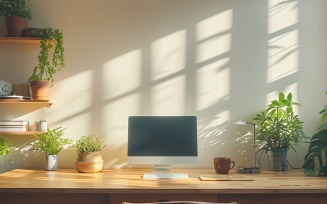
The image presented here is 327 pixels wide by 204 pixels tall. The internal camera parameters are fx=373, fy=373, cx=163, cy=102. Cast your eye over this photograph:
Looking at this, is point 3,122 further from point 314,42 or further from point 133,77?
point 314,42

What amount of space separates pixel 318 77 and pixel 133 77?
5.42 feet

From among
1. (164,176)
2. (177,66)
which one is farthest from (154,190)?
(177,66)

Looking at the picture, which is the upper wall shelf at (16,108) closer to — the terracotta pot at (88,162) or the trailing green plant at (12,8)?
the terracotta pot at (88,162)

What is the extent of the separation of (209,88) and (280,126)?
682 millimetres

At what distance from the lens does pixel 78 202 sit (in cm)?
245

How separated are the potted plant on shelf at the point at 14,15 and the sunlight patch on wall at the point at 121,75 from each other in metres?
0.77

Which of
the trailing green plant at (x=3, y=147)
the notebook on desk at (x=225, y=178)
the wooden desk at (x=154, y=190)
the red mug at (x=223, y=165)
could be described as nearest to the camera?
the wooden desk at (x=154, y=190)

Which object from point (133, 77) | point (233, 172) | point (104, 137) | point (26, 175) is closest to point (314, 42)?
point (233, 172)

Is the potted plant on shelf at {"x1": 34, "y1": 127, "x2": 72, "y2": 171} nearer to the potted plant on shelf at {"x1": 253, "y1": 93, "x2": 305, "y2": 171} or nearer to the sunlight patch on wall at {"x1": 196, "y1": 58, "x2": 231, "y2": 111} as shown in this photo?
the sunlight patch on wall at {"x1": 196, "y1": 58, "x2": 231, "y2": 111}

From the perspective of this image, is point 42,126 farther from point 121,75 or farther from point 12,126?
point 121,75

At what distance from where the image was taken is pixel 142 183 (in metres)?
2.52

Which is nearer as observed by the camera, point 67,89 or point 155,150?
point 155,150

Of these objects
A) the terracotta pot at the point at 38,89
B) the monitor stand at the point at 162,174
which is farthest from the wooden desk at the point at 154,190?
the terracotta pot at the point at 38,89

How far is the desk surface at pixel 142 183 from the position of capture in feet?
7.67
